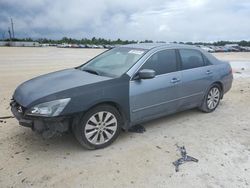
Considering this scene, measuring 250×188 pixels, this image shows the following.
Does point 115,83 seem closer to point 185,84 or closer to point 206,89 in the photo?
point 185,84

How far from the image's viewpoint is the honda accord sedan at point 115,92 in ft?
11.7

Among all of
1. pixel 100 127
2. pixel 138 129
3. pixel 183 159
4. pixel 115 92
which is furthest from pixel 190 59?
pixel 100 127

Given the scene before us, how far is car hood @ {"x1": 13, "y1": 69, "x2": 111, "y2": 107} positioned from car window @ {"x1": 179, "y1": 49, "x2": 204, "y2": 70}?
69.7 inches

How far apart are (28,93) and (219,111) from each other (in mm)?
4192

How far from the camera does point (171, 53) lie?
16.0 ft

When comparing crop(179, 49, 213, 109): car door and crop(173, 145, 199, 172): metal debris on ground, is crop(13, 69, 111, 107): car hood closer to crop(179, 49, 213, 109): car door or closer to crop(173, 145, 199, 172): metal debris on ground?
crop(173, 145, 199, 172): metal debris on ground

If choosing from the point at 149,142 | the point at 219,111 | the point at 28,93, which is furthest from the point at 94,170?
the point at 219,111

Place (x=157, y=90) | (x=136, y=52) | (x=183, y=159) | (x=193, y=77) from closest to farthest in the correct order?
1. (x=183, y=159)
2. (x=157, y=90)
3. (x=136, y=52)
4. (x=193, y=77)

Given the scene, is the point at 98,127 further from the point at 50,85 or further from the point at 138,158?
the point at 50,85

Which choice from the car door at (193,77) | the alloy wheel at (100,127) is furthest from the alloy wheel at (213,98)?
the alloy wheel at (100,127)

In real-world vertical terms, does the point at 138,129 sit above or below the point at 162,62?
below

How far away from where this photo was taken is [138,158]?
369cm

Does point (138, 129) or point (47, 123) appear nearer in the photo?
point (47, 123)

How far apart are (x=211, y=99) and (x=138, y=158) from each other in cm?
282
